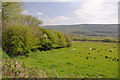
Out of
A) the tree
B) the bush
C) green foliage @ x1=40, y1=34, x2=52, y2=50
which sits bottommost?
green foliage @ x1=40, y1=34, x2=52, y2=50

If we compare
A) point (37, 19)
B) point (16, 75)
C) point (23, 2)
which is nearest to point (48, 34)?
point (37, 19)

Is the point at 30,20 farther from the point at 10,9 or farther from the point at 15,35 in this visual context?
the point at 15,35

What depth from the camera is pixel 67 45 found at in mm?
22016

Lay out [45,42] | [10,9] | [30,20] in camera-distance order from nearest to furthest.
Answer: [10,9] → [45,42] → [30,20]

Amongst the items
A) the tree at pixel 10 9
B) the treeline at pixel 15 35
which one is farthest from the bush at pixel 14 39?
the tree at pixel 10 9

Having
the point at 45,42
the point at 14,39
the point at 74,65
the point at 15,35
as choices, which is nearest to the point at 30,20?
the point at 45,42

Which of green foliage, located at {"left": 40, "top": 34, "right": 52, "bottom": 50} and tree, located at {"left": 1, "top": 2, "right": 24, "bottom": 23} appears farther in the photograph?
green foliage, located at {"left": 40, "top": 34, "right": 52, "bottom": 50}

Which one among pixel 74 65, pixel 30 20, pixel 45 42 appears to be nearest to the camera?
pixel 74 65

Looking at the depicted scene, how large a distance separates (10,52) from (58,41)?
952cm

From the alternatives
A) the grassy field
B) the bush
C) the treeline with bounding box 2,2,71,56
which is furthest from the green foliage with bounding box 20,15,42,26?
the grassy field

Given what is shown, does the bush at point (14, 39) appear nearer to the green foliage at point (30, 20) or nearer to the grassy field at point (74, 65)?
the grassy field at point (74, 65)

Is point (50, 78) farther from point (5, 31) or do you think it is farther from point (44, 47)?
point (44, 47)

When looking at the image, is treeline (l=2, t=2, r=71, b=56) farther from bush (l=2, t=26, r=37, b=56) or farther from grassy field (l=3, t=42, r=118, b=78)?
grassy field (l=3, t=42, r=118, b=78)

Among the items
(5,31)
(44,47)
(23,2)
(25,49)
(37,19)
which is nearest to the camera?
(5,31)
